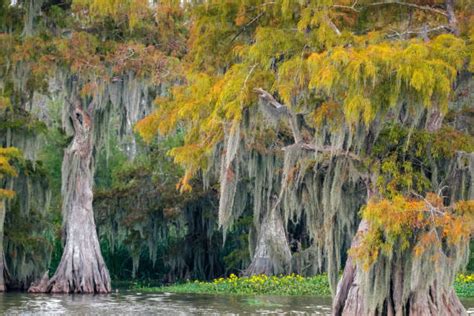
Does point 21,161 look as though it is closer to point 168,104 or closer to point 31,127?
point 31,127

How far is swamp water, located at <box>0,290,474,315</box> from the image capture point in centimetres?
1925

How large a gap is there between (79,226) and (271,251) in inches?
230

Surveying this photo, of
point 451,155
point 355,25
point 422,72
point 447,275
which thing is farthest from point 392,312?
point 355,25

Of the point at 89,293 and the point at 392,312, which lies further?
the point at 89,293

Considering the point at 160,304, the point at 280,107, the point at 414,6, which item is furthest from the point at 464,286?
the point at 280,107

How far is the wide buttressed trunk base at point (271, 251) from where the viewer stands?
97.6 ft

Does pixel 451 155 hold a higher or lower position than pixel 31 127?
lower

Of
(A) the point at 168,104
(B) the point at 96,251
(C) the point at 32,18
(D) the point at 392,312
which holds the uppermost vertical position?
(C) the point at 32,18

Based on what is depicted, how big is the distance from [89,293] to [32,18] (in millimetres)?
7237

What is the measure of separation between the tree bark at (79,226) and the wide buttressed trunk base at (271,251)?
497cm

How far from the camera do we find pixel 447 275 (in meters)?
14.7

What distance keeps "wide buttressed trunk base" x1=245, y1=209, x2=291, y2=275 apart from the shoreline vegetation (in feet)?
4.27

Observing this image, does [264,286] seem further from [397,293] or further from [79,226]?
[397,293]

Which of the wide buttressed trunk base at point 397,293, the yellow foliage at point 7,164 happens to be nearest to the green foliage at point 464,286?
the wide buttressed trunk base at point 397,293
